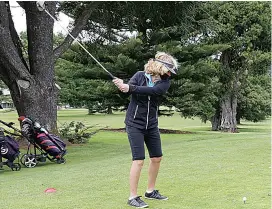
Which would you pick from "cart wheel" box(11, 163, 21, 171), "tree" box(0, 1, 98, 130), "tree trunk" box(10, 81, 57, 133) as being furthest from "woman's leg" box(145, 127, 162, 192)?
"tree trunk" box(10, 81, 57, 133)

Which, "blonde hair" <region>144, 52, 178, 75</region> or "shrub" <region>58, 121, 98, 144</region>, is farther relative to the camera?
"shrub" <region>58, 121, 98, 144</region>

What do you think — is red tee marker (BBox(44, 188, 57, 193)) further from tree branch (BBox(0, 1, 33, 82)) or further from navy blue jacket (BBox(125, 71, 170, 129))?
tree branch (BBox(0, 1, 33, 82))

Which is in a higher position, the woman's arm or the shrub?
the woman's arm

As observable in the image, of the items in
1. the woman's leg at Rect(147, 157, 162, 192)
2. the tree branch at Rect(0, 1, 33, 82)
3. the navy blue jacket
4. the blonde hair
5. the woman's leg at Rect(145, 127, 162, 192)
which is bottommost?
the woman's leg at Rect(147, 157, 162, 192)

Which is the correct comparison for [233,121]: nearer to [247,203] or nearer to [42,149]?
[42,149]

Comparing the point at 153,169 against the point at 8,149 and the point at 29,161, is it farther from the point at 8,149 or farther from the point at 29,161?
the point at 29,161

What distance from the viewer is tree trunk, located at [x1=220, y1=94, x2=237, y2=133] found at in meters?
35.5

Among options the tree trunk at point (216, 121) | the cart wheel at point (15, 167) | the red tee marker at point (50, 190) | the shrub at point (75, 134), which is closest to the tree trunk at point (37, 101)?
the shrub at point (75, 134)

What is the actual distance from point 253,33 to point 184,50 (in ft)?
28.0

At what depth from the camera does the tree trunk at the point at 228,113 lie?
116ft

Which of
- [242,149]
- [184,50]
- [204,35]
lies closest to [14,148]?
[242,149]

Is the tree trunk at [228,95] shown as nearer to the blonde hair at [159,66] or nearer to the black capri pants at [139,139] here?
the black capri pants at [139,139]

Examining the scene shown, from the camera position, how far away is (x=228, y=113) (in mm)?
35812

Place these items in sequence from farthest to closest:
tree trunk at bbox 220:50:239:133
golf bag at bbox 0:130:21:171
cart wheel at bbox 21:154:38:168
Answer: tree trunk at bbox 220:50:239:133, cart wheel at bbox 21:154:38:168, golf bag at bbox 0:130:21:171
